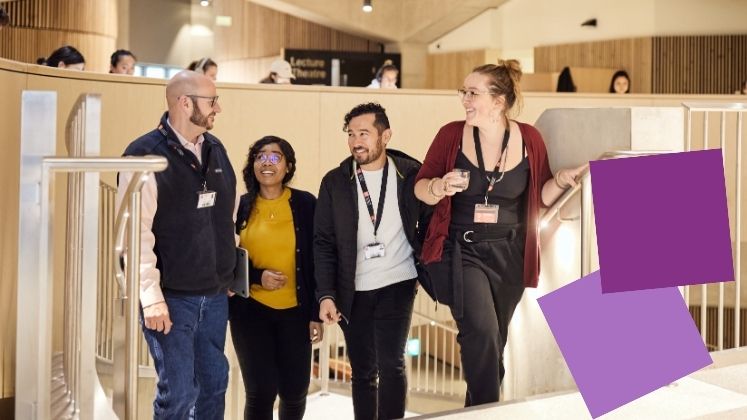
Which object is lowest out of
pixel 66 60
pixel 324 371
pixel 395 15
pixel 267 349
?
pixel 324 371

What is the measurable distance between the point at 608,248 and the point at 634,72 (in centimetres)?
1221

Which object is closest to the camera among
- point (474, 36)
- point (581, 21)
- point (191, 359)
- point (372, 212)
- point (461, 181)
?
point (461, 181)

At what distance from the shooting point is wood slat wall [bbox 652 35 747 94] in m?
13.4

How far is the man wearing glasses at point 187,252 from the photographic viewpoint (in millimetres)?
3352

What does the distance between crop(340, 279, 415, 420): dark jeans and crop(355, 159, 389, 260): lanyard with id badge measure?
13 cm

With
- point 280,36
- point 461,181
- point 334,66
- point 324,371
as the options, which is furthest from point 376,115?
point 280,36

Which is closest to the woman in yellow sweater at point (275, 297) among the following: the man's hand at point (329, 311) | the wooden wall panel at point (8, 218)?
the man's hand at point (329, 311)

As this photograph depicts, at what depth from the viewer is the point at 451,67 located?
50.3ft

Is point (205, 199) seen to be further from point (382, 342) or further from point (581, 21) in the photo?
point (581, 21)

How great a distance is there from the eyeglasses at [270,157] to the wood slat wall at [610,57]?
10441mm

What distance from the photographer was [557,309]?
2.14m

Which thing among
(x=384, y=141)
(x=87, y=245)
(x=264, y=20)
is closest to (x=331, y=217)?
(x=384, y=141)

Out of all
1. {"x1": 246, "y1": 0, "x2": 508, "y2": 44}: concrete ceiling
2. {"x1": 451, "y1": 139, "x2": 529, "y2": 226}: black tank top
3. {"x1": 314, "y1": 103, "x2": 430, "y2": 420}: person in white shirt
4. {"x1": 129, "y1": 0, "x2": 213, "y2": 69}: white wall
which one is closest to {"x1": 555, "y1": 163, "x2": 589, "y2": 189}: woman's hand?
{"x1": 451, "y1": 139, "x2": 529, "y2": 226}: black tank top

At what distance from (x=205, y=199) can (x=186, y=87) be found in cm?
39
